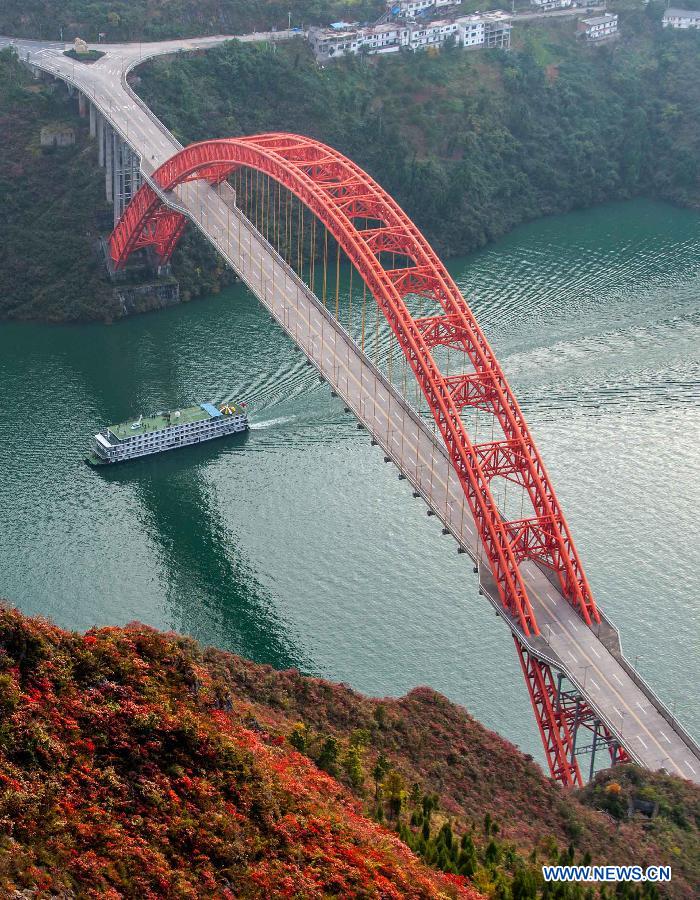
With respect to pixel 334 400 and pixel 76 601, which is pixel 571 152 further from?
pixel 76 601

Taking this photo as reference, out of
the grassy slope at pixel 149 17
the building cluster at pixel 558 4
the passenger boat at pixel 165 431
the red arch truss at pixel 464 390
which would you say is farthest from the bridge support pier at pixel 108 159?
the building cluster at pixel 558 4

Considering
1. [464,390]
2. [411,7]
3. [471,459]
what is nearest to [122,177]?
[411,7]

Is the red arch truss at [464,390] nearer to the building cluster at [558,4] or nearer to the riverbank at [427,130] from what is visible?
the riverbank at [427,130]

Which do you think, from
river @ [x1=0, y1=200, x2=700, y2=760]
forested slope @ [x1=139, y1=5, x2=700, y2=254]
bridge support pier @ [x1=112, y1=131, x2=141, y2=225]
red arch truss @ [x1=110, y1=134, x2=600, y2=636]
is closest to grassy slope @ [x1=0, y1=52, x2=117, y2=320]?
bridge support pier @ [x1=112, y1=131, x2=141, y2=225]

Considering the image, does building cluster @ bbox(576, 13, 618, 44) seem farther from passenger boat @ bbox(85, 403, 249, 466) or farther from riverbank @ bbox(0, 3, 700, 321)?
passenger boat @ bbox(85, 403, 249, 466)

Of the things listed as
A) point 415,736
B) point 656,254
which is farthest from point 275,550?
point 656,254

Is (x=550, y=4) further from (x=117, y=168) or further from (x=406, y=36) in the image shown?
(x=117, y=168)

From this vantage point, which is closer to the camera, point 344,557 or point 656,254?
point 344,557
